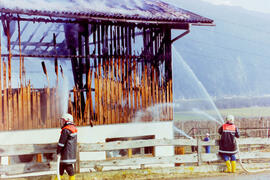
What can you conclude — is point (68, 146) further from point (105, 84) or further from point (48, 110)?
point (105, 84)

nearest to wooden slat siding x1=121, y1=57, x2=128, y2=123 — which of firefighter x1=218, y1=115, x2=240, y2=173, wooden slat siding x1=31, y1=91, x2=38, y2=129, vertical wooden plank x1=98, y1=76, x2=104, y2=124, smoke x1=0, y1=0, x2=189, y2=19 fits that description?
vertical wooden plank x1=98, y1=76, x2=104, y2=124

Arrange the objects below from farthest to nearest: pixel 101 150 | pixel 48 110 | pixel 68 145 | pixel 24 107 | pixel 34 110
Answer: pixel 48 110 → pixel 34 110 → pixel 24 107 → pixel 101 150 → pixel 68 145

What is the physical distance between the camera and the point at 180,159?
1060 centimetres

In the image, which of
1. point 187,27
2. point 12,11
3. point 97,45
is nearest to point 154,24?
point 187,27

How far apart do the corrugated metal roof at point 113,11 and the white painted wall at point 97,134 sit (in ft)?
13.1

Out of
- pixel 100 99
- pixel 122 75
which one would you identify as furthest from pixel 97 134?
pixel 122 75

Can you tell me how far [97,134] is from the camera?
13188mm

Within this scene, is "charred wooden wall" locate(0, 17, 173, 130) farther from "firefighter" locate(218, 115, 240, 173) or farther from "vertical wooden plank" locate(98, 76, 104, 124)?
"firefighter" locate(218, 115, 240, 173)

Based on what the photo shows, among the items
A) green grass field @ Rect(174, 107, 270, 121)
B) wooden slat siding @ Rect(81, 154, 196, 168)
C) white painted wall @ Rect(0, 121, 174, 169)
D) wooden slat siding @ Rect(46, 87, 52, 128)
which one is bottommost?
green grass field @ Rect(174, 107, 270, 121)

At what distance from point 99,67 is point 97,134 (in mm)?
2510

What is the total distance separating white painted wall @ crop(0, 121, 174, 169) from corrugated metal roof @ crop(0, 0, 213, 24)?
13.1 ft

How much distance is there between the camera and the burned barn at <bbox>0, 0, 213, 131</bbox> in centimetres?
1203

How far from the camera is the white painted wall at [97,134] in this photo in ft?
39.4

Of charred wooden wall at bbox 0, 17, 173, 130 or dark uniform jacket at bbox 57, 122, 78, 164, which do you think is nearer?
dark uniform jacket at bbox 57, 122, 78, 164
